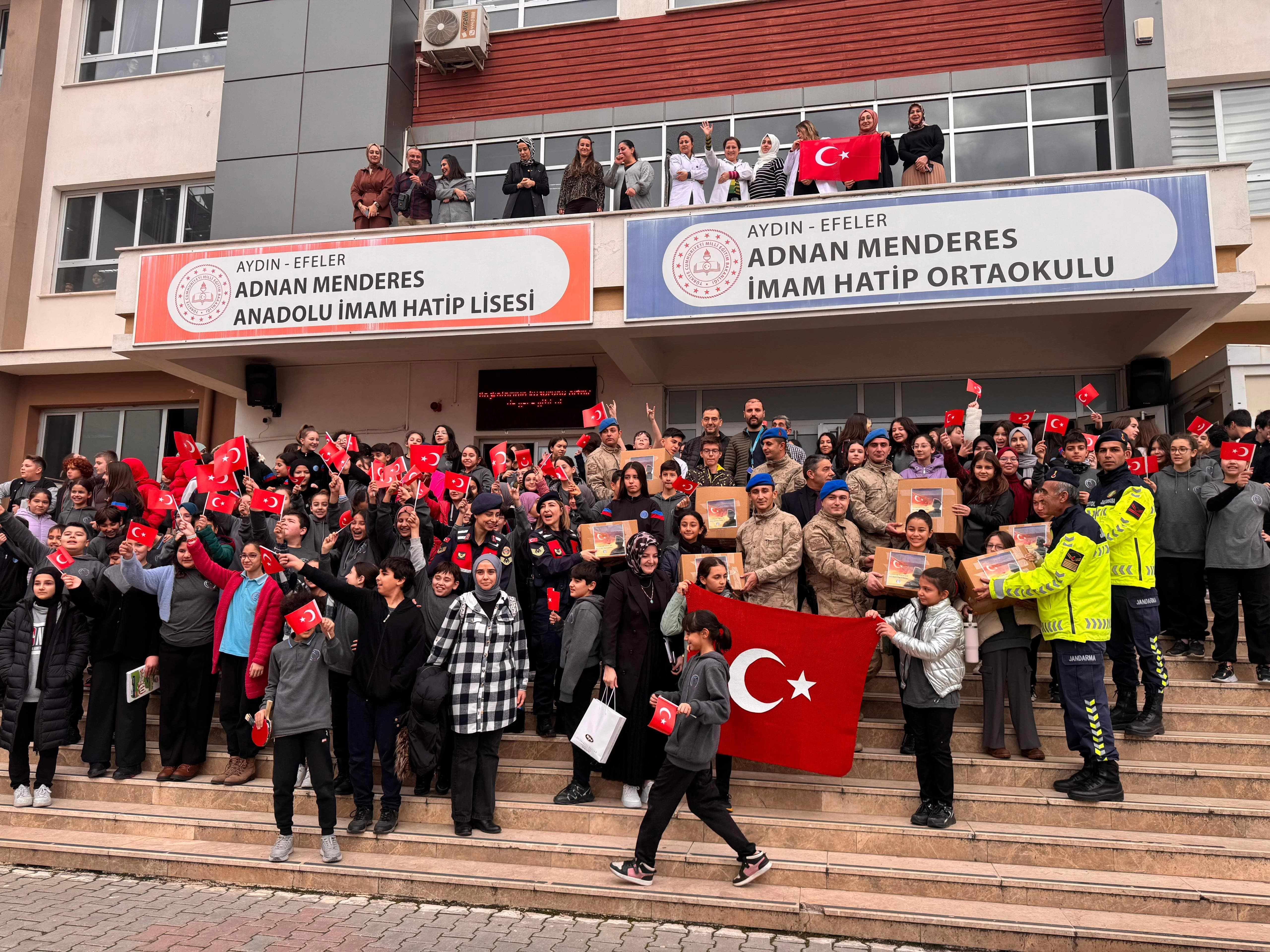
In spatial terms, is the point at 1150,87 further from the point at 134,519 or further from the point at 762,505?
the point at 134,519

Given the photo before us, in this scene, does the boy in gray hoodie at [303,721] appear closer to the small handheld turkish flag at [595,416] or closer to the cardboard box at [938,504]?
the small handheld turkish flag at [595,416]

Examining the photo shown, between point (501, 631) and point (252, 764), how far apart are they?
8.78 ft

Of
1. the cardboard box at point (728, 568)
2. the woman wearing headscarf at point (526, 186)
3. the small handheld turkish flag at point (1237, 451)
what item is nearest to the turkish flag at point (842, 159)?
the woman wearing headscarf at point (526, 186)

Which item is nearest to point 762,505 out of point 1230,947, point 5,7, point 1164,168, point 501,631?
point 501,631

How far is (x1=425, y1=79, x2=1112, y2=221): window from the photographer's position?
44.3ft

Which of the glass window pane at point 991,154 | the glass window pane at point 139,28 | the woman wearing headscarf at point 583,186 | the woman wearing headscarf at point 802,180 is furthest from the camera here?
the glass window pane at point 139,28

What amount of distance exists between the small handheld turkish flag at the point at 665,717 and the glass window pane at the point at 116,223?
51.9 feet

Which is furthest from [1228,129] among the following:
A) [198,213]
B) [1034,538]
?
[198,213]

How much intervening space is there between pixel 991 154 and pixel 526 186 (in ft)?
23.8

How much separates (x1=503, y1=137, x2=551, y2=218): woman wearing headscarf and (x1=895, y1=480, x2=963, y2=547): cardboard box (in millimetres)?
7827

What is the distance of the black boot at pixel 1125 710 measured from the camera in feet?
22.5

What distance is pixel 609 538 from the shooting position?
7.49 metres

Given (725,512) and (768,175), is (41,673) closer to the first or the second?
(725,512)

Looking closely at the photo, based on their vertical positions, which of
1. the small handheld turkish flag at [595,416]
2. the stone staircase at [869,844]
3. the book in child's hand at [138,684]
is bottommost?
the stone staircase at [869,844]
